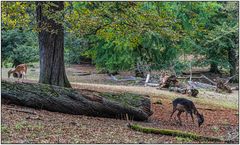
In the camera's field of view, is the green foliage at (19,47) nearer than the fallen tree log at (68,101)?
No

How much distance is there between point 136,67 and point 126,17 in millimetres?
17379

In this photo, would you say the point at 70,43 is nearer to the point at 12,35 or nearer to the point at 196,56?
the point at 12,35

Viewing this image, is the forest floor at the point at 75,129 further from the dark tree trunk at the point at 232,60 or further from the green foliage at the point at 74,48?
the dark tree trunk at the point at 232,60

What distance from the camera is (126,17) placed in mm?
11289

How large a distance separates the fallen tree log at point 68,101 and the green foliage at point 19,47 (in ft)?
63.2

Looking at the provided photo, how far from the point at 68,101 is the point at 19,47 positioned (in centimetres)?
1982

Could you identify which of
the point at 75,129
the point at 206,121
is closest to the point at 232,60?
the point at 206,121

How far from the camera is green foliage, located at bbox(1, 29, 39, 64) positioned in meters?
28.4

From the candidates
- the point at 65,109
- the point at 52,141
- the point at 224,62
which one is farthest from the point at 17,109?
the point at 224,62

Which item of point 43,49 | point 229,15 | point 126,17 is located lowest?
point 43,49

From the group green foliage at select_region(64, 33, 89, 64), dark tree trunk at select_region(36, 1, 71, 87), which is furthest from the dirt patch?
green foliage at select_region(64, 33, 89, 64)

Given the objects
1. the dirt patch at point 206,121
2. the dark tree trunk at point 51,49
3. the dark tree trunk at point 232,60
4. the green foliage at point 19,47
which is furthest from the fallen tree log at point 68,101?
the dark tree trunk at point 232,60

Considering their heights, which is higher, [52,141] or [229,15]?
[229,15]

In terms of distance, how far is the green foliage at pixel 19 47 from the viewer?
28.4 metres
